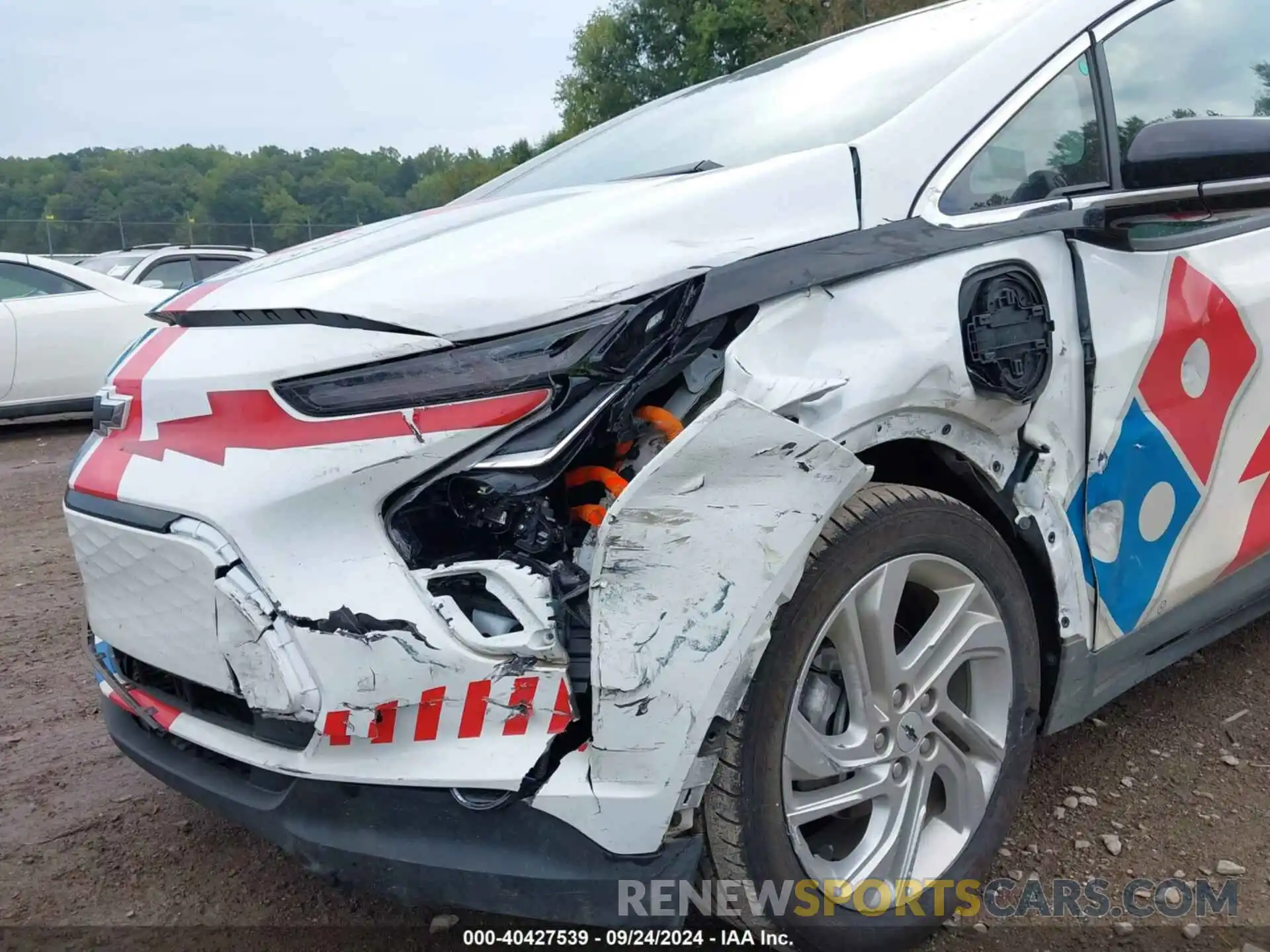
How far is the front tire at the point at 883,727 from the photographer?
1462 mm

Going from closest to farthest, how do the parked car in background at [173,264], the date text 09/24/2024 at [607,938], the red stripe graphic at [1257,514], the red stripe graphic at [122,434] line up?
the red stripe graphic at [122,434] < the date text 09/24/2024 at [607,938] < the red stripe graphic at [1257,514] < the parked car in background at [173,264]

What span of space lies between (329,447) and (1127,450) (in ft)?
4.78

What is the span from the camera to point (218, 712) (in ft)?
5.29

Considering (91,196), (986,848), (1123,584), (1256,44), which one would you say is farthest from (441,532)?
(91,196)

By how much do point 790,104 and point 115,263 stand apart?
890 centimetres

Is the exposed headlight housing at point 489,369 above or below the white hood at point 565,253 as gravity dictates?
below

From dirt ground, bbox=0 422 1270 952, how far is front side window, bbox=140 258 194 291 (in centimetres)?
669

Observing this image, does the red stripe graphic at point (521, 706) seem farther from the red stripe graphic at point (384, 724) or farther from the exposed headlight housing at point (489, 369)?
the exposed headlight housing at point (489, 369)

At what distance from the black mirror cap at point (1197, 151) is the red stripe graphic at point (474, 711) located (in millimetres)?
1558

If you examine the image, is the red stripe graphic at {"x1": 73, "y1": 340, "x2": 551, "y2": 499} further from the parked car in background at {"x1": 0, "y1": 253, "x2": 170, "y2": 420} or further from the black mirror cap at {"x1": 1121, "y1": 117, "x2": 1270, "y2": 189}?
the parked car in background at {"x1": 0, "y1": 253, "x2": 170, "y2": 420}

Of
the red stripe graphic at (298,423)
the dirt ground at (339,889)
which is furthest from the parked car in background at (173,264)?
the red stripe graphic at (298,423)

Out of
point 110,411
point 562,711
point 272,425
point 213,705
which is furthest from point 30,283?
point 562,711

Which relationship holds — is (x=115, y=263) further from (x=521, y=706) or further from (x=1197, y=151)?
(x=1197, y=151)

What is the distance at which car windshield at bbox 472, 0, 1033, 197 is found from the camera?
191 centimetres
